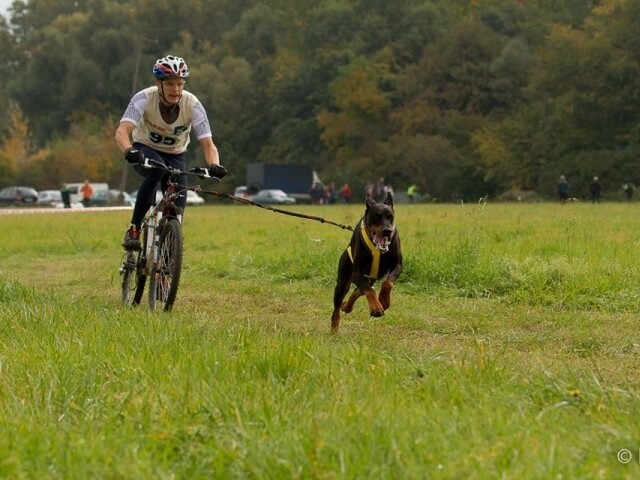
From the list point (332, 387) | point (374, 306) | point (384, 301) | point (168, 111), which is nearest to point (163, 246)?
point (168, 111)

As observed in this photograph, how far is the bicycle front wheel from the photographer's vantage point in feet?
28.1

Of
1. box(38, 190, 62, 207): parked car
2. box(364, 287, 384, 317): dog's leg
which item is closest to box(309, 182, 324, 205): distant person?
box(38, 190, 62, 207): parked car

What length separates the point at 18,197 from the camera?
7375 centimetres

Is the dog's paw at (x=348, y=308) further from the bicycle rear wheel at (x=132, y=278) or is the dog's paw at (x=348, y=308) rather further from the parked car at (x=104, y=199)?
the parked car at (x=104, y=199)

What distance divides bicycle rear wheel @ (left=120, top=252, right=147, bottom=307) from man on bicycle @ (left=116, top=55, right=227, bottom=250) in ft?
0.63

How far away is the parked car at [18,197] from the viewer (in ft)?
241

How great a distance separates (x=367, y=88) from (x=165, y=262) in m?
70.8

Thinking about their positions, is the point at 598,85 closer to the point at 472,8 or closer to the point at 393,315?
the point at 472,8

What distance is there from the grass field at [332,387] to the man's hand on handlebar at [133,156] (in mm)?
1256

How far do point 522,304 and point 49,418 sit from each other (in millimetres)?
5764

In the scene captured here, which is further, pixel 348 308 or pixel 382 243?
pixel 348 308

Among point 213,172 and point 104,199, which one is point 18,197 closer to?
point 104,199

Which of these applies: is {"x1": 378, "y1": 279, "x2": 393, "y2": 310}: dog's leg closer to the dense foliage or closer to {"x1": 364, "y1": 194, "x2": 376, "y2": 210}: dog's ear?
{"x1": 364, "y1": 194, "x2": 376, "y2": 210}: dog's ear

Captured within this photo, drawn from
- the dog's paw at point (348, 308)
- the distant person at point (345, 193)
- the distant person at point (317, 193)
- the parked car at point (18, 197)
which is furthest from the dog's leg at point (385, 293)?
the parked car at point (18, 197)
